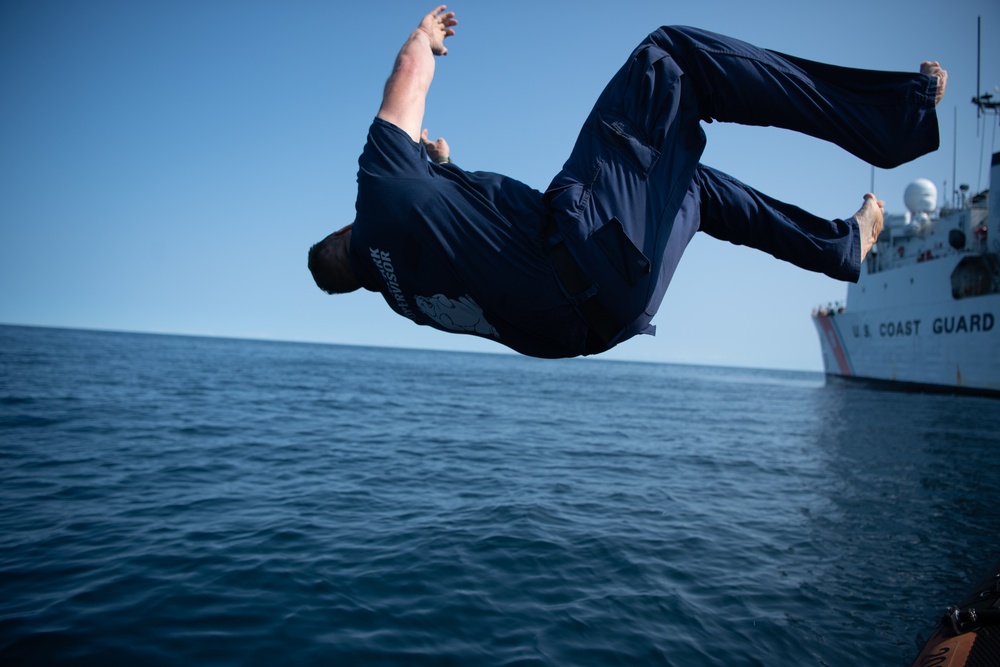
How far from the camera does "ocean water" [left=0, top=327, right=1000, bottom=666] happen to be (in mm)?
4832

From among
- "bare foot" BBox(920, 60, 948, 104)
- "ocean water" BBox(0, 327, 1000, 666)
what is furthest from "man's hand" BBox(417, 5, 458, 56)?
"ocean water" BBox(0, 327, 1000, 666)

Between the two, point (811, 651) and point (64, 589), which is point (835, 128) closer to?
point (811, 651)

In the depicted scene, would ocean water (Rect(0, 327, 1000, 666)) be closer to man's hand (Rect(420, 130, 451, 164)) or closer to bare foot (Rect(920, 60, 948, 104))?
man's hand (Rect(420, 130, 451, 164))

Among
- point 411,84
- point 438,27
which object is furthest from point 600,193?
point 438,27

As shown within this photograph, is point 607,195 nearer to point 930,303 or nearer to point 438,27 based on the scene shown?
point 438,27

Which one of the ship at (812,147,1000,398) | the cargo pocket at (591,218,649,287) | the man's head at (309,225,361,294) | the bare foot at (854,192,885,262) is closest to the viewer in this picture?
the cargo pocket at (591,218,649,287)

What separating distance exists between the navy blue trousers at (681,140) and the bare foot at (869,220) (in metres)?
0.21

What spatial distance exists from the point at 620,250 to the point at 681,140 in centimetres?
65

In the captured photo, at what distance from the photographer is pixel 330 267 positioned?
104 inches

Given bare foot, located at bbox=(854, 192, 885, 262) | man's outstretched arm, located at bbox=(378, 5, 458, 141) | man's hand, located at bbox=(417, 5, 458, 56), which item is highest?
man's hand, located at bbox=(417, 5, 458, 56)

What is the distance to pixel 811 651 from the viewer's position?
16.1 ft

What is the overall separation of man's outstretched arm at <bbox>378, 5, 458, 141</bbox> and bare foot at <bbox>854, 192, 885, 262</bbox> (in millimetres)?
2223

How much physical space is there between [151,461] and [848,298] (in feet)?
151

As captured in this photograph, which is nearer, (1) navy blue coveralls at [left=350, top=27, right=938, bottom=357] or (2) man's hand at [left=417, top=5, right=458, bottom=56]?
(1) navy blue coveralls at [left=350, top=27, right=938, bottom=357]
